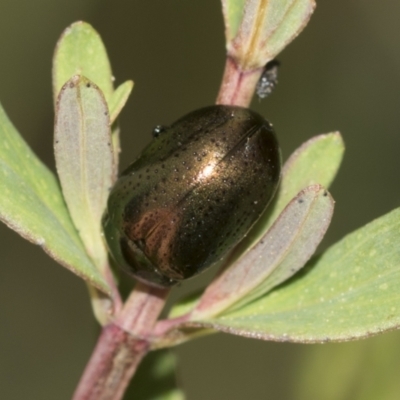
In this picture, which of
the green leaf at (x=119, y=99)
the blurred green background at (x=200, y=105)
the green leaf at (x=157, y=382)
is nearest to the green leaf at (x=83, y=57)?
the green leaf at (x=119, y=99)

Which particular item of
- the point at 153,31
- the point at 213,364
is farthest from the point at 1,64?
the point at 213,364

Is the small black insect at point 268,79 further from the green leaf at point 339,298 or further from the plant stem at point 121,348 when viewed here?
the plant stem at point 121,348

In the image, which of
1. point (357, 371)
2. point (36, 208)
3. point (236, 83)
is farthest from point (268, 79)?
point (357, 371)

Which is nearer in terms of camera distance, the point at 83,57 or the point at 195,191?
the point at 195,191

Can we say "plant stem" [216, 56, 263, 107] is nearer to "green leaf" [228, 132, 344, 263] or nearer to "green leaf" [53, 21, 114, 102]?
"green leaf" [228, 132, 344, 263]

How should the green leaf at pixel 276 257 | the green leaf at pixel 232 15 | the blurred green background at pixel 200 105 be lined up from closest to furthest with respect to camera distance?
the green leaf at pixel 276 257 → the green leaf at pixel 232 15 → the blurred green background at pixel 200 105

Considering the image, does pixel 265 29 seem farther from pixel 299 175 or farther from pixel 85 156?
pixel 85 156

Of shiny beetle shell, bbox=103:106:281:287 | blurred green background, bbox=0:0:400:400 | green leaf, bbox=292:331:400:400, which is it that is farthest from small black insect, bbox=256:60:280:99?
blurred green background, bbox=0:0:400:400
